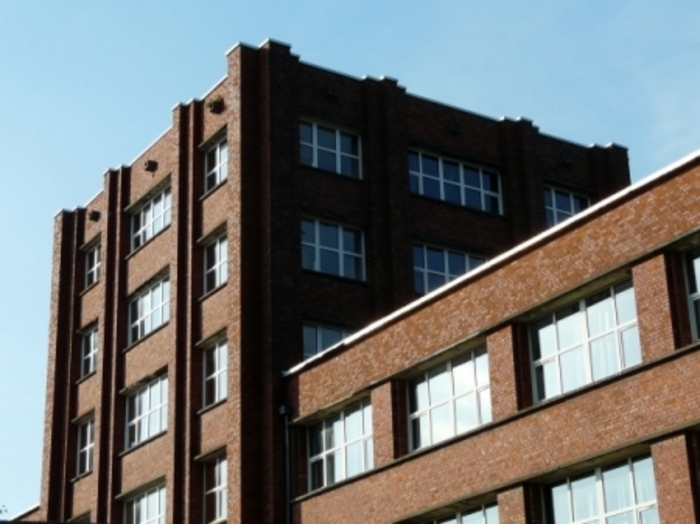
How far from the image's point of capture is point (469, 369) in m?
30.7

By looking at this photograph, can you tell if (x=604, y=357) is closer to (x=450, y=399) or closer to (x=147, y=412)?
(x=450, y=399)

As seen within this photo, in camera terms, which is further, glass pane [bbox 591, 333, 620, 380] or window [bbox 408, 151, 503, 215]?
window [bbox 408, 151, 503, 215]

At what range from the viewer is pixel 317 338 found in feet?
125

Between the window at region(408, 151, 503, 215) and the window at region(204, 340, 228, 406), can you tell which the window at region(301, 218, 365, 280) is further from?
the window at region(204, 340, 228, 406)

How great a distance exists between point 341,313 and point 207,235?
15.1 ft

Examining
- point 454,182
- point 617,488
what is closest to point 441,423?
point 617,488

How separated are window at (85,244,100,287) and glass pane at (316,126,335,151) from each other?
→ 10.8m

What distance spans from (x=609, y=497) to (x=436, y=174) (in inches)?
696

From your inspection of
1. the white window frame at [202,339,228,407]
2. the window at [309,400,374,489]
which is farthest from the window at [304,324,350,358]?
the window at [309,400,374,489]

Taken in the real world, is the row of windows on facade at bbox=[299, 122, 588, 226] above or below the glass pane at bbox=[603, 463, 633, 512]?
above

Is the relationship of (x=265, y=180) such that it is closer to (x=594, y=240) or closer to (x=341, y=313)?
(x=341, y=313)

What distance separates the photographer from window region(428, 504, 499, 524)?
96.0 feet

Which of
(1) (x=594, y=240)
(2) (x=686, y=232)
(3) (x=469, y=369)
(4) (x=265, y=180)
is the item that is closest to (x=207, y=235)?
(4) (x=265, y=180)

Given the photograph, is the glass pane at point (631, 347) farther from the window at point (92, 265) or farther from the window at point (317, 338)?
the window at point (92, 265)
